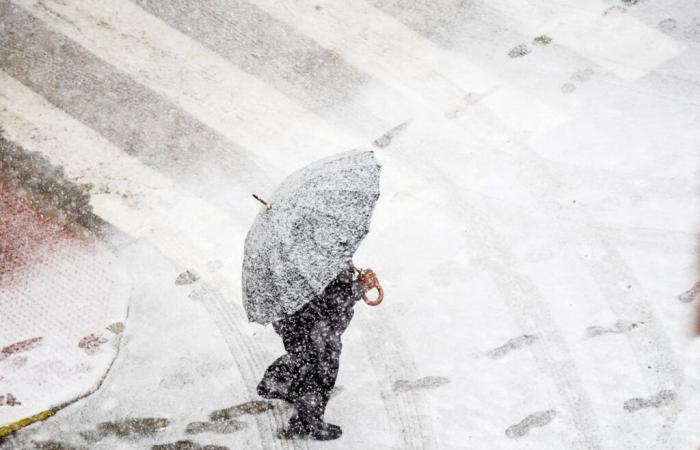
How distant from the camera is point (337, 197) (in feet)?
14.1

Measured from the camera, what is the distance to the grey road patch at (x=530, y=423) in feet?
16.0

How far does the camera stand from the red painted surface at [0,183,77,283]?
641 centimetres

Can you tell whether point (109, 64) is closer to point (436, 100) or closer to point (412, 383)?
point (436, 100)

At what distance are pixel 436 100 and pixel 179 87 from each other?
7.95 ft

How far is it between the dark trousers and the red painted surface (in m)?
2.51

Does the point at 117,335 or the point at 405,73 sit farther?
the point at 405,73

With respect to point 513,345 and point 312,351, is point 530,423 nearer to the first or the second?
point 513,345

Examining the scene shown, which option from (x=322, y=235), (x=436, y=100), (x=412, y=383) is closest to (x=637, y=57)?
(x=436, y=100)

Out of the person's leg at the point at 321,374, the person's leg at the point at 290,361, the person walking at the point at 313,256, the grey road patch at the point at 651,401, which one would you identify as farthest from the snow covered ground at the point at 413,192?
the person walking at the point at 313,256

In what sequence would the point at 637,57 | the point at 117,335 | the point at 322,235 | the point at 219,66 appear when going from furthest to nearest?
the point at 219,66 < the point at 637,57 < the point at 117,335 < the point at 322,235

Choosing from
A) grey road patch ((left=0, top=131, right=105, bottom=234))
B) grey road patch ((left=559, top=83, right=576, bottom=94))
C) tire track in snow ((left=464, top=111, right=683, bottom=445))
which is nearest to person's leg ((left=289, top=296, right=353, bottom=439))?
tire track in snow ((left=464, top=111, right=683, bottom=445))

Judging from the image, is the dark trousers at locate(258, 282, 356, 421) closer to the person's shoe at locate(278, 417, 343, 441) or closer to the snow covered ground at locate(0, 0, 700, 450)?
the person's shoe at locate(278, 417, 343, 441)

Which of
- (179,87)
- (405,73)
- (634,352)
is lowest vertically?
(634,352)

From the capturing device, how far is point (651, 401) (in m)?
4.88
